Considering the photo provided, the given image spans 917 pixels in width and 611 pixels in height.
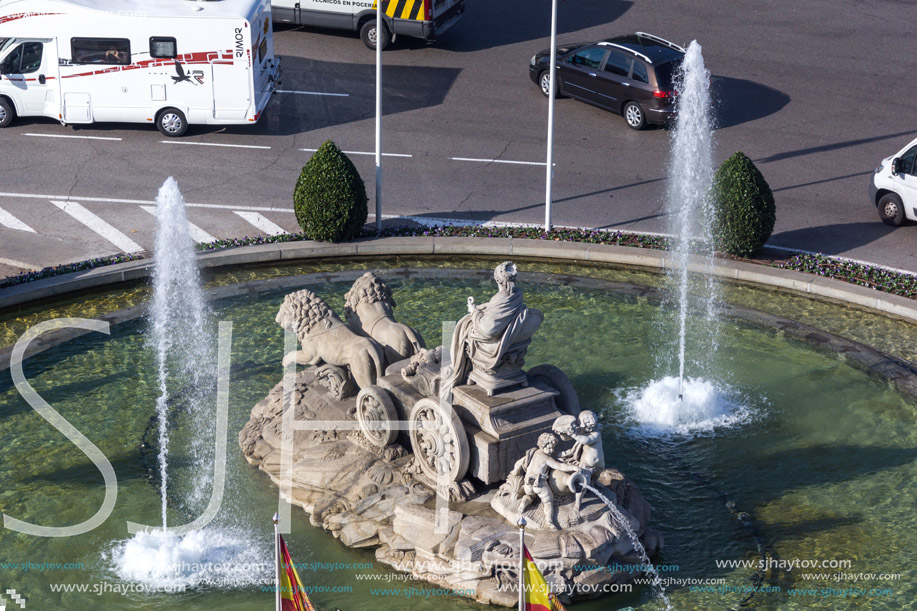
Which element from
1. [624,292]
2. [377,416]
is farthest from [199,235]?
[377,416]

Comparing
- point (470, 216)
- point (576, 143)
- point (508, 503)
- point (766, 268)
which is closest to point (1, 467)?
point (508, 503)

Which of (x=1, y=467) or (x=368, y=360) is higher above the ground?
(x=368, y=360)

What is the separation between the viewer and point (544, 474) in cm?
1278

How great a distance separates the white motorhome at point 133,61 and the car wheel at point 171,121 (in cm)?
2

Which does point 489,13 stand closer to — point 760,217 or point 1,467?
point 760,217

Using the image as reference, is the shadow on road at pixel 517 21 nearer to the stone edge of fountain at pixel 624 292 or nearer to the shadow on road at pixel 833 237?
the shadow on road at pixel 833 237

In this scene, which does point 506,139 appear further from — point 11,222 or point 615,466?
point 615,466

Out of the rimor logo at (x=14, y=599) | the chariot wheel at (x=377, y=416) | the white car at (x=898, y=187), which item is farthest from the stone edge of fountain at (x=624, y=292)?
the chariot wheel at (x=377, y=416)

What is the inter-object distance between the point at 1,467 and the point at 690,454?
29.0 feet

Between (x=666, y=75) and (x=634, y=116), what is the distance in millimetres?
1153

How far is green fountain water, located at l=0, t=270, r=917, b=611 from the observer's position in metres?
13.1

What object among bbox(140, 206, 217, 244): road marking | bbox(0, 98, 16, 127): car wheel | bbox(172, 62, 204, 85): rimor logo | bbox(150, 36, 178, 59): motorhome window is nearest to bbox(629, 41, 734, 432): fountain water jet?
bbox(140, 206, 217, 244): road marking

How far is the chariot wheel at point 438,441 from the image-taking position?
527 inches

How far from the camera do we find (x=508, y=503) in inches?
517
